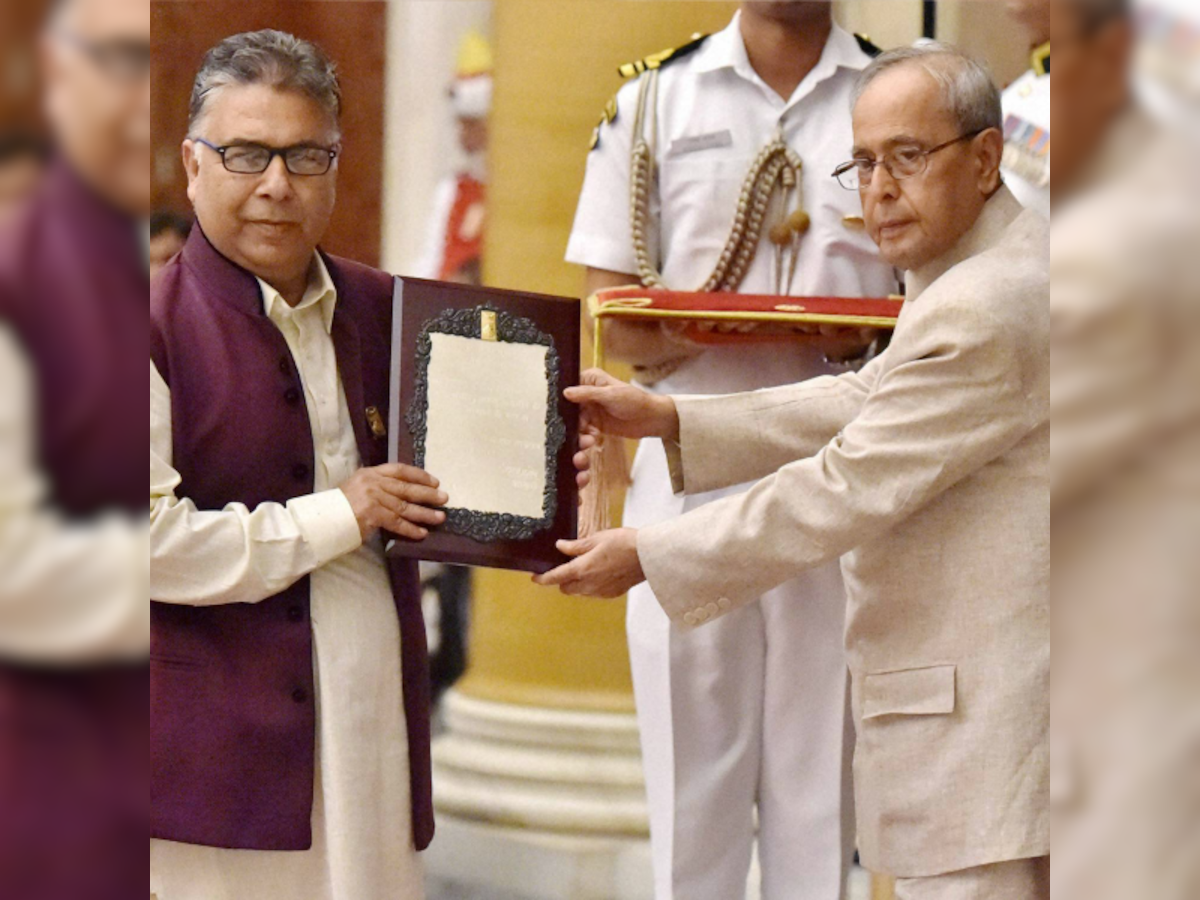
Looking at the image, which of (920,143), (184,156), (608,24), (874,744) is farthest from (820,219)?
(184,156)

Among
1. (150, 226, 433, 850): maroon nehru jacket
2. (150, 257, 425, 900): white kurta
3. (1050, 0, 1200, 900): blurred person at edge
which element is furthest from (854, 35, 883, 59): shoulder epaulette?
(150, 226, 433, 850): maroon nehru jacket

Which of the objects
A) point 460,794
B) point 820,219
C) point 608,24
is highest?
point 608,24

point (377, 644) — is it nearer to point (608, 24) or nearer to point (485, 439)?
point (485, 439)

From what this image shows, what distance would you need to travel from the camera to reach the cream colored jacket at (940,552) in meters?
2.41

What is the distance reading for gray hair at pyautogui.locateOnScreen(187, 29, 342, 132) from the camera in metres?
2.49

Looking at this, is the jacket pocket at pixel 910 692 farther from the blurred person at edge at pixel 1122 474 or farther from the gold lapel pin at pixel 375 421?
the gold lapel pin at pixel 375 421

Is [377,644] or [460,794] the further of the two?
[460,794]

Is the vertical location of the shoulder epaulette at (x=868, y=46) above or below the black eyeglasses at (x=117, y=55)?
above

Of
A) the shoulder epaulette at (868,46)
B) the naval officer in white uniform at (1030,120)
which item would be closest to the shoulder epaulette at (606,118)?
the shoulder epaulette at (868,46)

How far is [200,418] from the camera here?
2463 millimetres

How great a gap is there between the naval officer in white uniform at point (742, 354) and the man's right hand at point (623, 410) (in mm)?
92

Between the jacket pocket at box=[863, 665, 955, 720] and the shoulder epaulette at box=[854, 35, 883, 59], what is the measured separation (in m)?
1.07

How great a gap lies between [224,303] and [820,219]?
103 cm

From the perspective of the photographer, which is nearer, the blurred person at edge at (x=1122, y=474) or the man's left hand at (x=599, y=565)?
the blurred person at edge at (x=1122, y=474)
